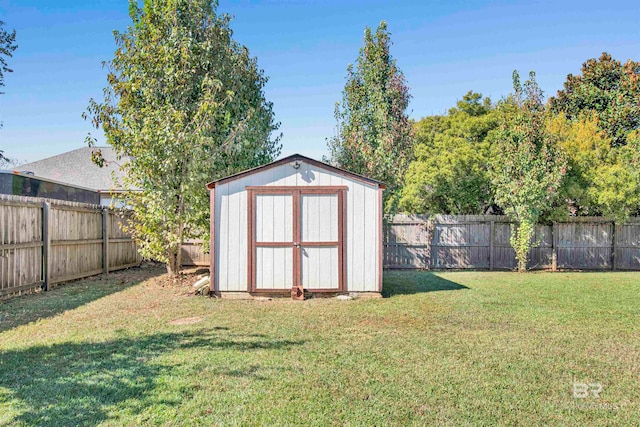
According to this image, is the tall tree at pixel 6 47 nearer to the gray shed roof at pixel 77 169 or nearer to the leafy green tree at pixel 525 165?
the gray shed roof at pixel 77 169

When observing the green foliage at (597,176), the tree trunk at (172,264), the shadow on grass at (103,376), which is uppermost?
the green foliage at (597,176)

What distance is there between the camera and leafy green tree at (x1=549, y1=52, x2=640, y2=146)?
60.0 ft

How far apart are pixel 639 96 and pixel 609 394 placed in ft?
62.7

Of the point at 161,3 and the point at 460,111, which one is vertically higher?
the point at 161,3

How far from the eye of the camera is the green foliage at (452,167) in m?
13.4

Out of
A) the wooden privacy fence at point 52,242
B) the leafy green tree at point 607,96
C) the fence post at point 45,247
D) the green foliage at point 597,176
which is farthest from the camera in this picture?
the leafy green tree at point 607,96

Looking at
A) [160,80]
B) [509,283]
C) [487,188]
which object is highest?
[160,80]

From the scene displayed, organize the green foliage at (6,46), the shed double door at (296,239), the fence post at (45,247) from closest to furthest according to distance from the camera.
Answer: the shed double door at (296,239) → the fence post at (45,247) → the green foliage at (6,46)

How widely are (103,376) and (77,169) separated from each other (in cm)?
1707

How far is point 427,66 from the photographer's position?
14367mm

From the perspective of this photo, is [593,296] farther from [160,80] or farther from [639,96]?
[639,96]

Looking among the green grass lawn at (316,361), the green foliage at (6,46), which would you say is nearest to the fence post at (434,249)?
the green grass lawn at (316,361)

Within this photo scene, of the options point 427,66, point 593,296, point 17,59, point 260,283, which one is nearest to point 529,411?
point 260,283

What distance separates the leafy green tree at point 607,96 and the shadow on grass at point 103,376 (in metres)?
→ 18.3
